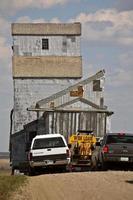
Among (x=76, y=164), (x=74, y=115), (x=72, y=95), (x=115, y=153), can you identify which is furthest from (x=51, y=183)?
(x=72, y=95)

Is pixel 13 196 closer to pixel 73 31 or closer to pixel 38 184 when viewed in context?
pixel 38 184

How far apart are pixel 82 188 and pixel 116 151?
8304 millimetres

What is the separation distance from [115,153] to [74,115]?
2358cm

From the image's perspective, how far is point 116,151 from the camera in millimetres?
26047

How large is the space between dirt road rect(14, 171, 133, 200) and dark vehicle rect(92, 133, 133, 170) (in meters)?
4.00

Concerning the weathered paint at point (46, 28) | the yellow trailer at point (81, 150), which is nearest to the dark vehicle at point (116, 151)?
the yellow trailer at point (81, 150)

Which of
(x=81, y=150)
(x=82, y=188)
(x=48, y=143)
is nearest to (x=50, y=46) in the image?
(x=81, y=150)

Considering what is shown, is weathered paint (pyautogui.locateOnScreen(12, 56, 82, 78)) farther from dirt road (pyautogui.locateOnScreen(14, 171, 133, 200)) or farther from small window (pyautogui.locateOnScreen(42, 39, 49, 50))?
dirt road (pyautogui.locateOnScreen(14, 171, 133, 200))

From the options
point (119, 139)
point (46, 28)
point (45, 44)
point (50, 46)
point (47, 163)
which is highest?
point (46, 28)

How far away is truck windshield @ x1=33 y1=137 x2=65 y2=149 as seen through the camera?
28.5m

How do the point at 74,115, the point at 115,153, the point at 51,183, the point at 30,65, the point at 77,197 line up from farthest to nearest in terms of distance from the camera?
1. the point at 30,65
2. the point at 74,115
3. the point at 115,153
4. the point at 51,183
5. the point at 77,197

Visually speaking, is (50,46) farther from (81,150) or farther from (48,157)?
(48,157)

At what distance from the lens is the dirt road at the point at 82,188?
16.1 m

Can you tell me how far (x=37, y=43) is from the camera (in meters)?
62.1
